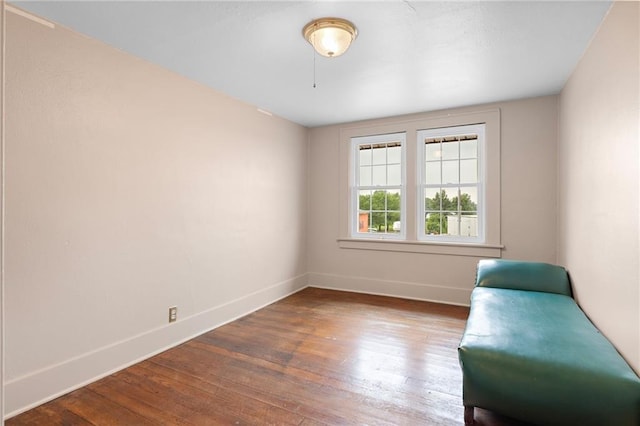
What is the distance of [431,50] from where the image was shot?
2.47 meters

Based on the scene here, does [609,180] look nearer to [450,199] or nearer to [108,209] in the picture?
[450,199]

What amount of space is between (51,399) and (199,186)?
6.14 ft

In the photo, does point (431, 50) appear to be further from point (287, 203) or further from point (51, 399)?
point (51, 399)

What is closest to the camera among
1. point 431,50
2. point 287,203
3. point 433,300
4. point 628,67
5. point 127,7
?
point 628,67

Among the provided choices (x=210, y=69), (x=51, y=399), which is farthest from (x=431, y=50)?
(x=51, y=399)

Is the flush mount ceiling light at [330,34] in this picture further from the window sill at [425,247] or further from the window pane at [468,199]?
the window sill at [425,247]

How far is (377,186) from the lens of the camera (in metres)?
4.56

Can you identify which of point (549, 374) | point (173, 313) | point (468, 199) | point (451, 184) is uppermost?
point (451, 184)

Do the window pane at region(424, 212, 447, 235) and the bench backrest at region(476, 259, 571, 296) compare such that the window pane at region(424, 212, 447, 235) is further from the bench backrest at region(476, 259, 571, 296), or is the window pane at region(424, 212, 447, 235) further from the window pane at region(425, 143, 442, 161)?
the bench backrest at region(476, 259, 571, 296)

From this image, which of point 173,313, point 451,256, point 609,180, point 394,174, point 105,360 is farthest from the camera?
point 394,174

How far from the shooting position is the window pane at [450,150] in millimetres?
4094

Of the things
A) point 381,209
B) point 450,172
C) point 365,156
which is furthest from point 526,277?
point 365,156

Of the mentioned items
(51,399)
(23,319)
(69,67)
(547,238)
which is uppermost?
(69,67)

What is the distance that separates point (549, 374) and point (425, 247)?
2.60 m
